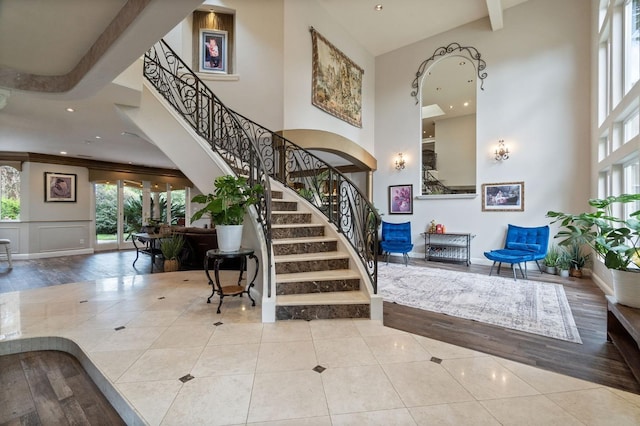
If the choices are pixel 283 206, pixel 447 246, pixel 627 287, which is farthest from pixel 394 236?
pixel 627 287

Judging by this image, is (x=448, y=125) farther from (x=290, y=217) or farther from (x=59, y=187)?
(x=59, y=187)

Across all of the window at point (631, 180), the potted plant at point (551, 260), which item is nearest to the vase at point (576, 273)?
the potted plant at point (551, 260)

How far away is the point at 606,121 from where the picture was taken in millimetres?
4355

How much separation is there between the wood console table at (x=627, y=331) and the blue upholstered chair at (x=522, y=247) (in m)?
2.44

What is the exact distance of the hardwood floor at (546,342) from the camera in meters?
2.08

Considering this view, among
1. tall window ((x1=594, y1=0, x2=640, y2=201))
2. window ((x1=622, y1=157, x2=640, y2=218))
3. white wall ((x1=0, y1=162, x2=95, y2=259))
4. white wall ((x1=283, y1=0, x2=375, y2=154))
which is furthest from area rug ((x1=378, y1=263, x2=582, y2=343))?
white wall ((x1=0, y1=162, x2=95, y2=259))

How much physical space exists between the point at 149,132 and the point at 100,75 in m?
1.73

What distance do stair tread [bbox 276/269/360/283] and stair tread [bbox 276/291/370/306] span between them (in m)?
0.17

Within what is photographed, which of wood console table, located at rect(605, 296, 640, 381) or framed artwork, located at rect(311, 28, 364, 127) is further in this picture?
framed artwork, located at rect(311, 28, 364, 127)

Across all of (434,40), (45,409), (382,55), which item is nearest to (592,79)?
(434,40)

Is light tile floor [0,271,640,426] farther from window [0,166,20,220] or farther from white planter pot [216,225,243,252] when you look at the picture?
window [0,166,20,220]

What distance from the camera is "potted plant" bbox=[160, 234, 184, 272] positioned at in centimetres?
559

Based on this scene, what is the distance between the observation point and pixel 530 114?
5.93 metres

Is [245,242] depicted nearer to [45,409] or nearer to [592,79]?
[45,409]
